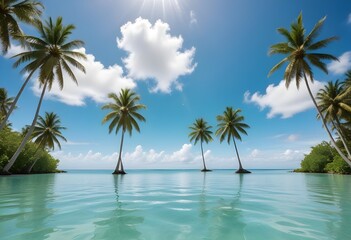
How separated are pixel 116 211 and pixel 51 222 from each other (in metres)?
1.62

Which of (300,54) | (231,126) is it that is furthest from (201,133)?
(300,54)

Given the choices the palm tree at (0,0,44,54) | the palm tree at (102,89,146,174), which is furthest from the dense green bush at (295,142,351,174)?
the palm tree at (0,0,44,54)

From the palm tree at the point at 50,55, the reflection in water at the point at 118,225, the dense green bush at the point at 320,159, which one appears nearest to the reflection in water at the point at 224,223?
the reflection in water at the point at 118,225

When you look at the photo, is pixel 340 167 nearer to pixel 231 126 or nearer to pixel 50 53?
pixel 231 126

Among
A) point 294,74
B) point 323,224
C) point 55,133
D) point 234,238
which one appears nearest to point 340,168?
point 294,74

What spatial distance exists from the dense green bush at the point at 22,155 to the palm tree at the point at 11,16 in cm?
1593

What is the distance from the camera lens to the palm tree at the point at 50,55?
19.3 metres

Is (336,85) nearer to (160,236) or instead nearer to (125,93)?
(125,93)

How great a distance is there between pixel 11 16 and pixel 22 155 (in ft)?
76.1

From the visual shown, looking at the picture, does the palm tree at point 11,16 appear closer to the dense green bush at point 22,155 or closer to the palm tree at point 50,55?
the palm tree at point 50,55

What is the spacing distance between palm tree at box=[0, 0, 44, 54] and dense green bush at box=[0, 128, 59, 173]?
1593cm

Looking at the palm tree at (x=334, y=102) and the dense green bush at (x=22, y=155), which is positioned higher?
the palm tree at (x=334, y=102)

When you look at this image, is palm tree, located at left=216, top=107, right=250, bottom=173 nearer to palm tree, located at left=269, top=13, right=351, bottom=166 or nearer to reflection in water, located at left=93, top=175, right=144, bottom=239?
palm tree, located at left=269, top=13, right=351, bottom=166

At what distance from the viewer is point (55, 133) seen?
120 ft
